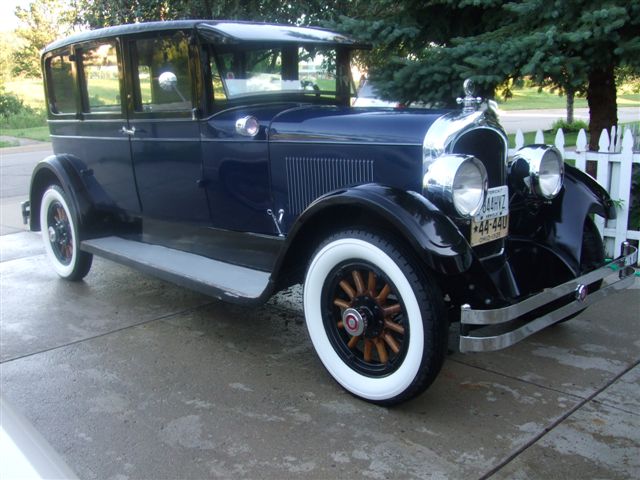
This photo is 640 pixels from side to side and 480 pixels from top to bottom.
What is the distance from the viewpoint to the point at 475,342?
8.33 ft

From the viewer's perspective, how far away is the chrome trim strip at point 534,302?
252 centimetres

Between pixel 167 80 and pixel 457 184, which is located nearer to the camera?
pixel 457 184

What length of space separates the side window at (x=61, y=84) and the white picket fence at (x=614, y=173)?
11.9 feet

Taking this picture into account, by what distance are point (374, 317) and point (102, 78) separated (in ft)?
9.70

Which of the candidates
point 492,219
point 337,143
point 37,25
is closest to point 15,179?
point 337,143

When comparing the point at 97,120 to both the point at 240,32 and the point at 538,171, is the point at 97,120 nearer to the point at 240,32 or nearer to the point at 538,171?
the point at 240,32

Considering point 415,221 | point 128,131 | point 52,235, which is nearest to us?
point 415,221

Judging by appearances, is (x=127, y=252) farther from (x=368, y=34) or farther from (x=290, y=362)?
(x=368, y=34)

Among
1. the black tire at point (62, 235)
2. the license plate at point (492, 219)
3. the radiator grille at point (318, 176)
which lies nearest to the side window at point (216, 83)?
the radiator grille at point (318, 176)

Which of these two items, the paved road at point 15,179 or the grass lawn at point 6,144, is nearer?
the paved road at point 15,179

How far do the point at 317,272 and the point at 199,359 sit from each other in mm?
988

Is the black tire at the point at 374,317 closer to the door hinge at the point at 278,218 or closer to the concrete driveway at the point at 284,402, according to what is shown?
the concrete driveway at the point at 284,402

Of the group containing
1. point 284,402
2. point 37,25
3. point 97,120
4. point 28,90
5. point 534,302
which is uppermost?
point 37,25

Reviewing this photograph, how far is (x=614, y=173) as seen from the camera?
4.98m
